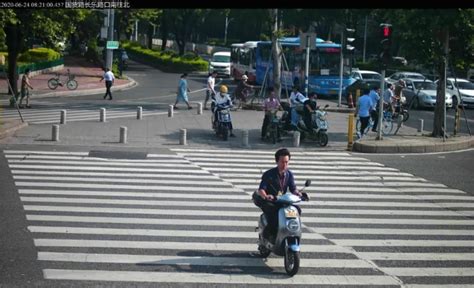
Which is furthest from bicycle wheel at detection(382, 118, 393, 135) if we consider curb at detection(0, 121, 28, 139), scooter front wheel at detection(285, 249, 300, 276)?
scooter front wheel at detection(285, 249, 300, 276)

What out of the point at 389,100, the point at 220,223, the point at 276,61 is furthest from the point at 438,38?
the point at 220,223

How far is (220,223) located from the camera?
12.8 metres

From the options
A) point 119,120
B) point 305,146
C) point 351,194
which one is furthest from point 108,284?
point 119,120

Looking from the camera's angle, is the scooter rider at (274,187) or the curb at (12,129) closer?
the scooter rider at (274,187)

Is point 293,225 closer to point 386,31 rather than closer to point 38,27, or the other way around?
point 386,31

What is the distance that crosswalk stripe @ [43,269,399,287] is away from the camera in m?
9.52

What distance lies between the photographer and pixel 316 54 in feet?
142

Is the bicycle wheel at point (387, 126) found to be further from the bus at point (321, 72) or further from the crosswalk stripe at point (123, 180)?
the bus at point (321, 72)

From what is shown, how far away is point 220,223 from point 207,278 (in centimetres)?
317

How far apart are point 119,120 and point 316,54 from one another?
1800 centimetres

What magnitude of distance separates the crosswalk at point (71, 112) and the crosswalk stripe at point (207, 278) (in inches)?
707

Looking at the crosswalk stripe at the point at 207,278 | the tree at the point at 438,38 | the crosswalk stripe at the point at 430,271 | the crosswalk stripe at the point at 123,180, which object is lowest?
the crosswalk stripe at the point at 207,278

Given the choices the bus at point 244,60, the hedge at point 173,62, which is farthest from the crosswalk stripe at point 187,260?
the hedge at point 173,62

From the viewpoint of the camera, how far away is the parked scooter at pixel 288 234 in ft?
32.3
